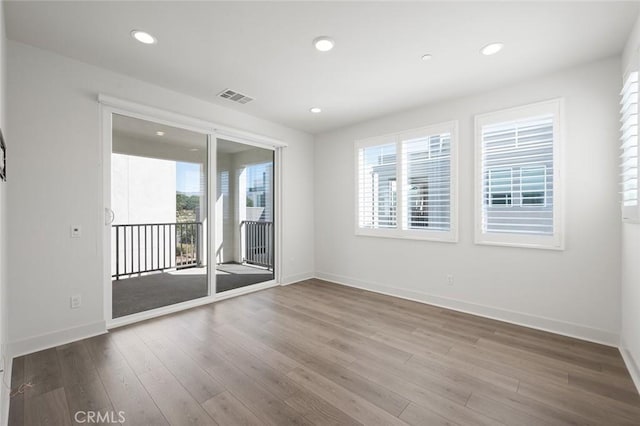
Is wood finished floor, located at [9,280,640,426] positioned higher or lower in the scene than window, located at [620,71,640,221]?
lower

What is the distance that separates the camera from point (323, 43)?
2389mm

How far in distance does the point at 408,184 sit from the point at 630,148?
7.20ft

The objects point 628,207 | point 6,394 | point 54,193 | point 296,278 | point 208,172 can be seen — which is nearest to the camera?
point 6,394

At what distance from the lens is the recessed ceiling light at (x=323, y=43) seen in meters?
2.34

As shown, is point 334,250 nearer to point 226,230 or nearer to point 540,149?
point 226,230

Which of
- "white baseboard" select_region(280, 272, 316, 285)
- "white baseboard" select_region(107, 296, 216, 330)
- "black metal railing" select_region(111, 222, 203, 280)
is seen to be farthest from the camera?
"white baseboard" select_region(280, 272, 316, 285)

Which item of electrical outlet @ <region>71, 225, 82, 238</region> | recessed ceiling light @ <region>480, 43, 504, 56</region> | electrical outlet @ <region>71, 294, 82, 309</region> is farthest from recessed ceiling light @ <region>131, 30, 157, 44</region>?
recessed ceiling light @ <region>480, 43, 504, 56</region>

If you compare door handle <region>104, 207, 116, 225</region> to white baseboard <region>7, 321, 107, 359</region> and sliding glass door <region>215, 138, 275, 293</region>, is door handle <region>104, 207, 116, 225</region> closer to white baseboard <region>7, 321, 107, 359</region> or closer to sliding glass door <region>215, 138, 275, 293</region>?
white baseboard <region>7, 321, 107, 359</region>

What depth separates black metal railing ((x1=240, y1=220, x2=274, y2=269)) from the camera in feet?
14.6

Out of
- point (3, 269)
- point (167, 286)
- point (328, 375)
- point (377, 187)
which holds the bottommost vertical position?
point (328, 375)

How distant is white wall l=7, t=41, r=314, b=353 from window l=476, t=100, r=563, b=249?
4.08 meters

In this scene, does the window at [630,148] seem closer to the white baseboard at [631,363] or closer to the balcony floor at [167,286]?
the white baseboard at [631,363]

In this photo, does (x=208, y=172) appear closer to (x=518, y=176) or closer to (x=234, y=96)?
(x=234, y=96)

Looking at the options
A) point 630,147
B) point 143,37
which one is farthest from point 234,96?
point 630,147
